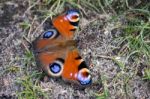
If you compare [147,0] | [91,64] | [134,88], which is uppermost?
[147,0]

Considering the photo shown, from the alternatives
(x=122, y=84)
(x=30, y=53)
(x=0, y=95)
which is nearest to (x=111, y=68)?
(x=122, y=84)

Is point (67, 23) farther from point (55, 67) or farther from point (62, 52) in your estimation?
point (55, 67)

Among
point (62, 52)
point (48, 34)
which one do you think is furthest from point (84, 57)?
point (48, 34)

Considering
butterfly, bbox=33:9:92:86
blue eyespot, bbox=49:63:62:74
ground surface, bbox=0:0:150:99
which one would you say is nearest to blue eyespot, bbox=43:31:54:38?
butterfly, bbox=33:9:92:86

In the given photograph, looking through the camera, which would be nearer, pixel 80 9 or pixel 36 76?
pixel 36 76

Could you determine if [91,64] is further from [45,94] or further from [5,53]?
[5,53]

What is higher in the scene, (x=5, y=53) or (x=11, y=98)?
(x=5, y=53)

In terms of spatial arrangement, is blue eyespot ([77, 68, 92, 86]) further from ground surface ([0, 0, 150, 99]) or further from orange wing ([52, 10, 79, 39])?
orange wing ([52, 10, 79, 39])
